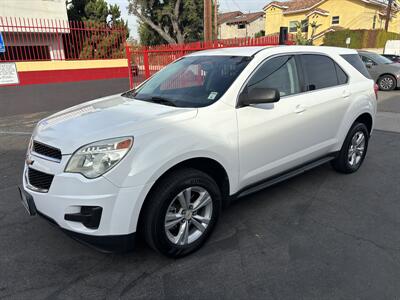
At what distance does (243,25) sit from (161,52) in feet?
164

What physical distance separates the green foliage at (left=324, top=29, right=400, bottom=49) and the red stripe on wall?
3037 cm

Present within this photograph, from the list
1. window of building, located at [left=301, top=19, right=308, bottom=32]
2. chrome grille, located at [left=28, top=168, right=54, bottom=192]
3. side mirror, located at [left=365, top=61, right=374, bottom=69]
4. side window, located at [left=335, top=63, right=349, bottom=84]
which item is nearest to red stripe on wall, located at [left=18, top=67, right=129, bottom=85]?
chrome grille, located at [left=28, top=168, right=54, bottom=192]

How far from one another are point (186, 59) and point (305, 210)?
222cm

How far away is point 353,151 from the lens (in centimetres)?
456

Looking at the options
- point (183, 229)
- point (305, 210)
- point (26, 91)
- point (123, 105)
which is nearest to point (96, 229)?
point (183, 229)

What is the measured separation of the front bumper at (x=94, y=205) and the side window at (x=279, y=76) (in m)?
1.58

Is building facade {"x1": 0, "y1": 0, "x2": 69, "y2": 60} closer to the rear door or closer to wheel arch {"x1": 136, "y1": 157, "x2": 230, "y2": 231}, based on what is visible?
the rear door

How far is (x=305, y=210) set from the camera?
3.64 metres

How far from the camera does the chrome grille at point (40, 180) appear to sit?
247 cm

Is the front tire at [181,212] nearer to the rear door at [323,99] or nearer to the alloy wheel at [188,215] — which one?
the alloy wheel at [188,215]

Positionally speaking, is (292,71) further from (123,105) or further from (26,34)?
(26,34)

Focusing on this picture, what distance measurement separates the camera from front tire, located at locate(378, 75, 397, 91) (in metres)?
13.6

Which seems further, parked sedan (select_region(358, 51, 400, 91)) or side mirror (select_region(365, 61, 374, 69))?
side mirror (select_region(365, 61, 374, 69))

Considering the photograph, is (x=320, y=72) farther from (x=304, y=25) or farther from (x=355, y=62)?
(x=304, y=25)
